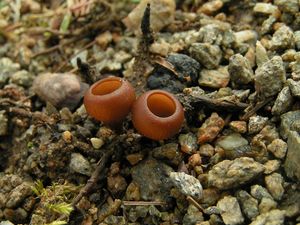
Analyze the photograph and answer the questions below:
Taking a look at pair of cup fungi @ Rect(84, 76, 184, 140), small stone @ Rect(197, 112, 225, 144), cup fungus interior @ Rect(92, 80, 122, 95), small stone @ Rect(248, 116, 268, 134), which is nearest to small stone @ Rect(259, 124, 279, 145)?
small stone @ Rect(248, 116, 268, 134)

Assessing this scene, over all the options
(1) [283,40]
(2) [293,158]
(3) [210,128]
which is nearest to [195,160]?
(3) [210,128]

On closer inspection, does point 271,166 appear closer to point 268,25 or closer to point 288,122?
point 288,122

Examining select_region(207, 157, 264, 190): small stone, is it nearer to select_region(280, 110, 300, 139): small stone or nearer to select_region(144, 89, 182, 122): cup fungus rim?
select_region(280, 110, 300, 139): small stone

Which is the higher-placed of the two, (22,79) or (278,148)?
(278,148)

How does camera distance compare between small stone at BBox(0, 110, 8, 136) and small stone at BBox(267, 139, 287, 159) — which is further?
small stone at BBox(0, 110, 8, 136)

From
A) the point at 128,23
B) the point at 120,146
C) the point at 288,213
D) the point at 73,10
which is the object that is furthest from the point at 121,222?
the point at 73,10

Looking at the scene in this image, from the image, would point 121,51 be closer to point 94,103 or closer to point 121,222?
point 94,103

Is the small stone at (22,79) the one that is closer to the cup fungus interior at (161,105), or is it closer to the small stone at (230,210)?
the cup fungus interior at (161,105)
